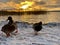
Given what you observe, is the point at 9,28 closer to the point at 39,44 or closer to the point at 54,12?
the point at 39,44

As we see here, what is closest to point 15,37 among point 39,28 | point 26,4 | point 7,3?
point 39,28

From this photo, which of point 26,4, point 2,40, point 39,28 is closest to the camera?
point 2,40

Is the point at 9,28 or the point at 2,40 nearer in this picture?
the point at 2,40

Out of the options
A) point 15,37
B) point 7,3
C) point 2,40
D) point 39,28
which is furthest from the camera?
point 7,3

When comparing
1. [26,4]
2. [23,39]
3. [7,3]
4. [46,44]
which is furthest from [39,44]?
[7,3]

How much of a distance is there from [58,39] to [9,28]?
6.85 feet

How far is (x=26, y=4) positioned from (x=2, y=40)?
14781mm

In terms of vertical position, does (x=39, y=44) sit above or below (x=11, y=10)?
above

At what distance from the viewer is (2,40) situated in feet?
27.7

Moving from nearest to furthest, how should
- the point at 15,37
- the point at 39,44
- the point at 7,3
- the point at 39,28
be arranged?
the point at 39,44, the point at 15,37, the point at 39,28, the point at 7,3

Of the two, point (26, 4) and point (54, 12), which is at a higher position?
point (26, 4)

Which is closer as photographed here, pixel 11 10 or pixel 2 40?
pixel 2 40

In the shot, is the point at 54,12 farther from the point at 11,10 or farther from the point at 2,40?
the point at 2,40

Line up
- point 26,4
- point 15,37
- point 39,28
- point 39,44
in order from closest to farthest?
point 39,44 → point 15,37 → point 39,28 → point 26,4
